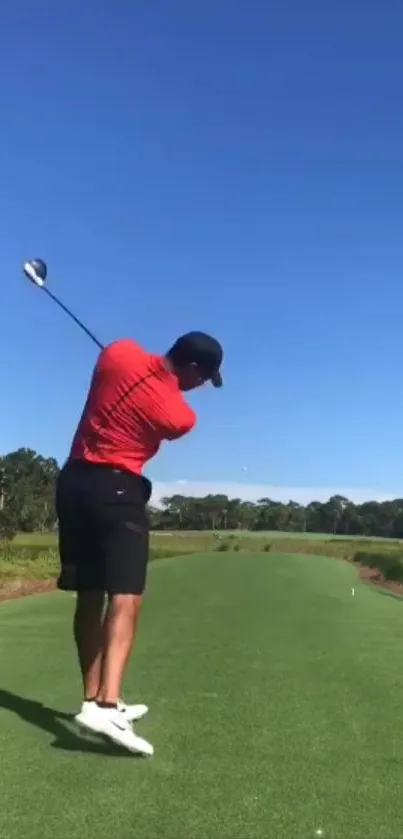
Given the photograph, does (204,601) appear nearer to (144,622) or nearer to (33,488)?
(144,622)

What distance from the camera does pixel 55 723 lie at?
462 centimetres

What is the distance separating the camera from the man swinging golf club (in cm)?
435

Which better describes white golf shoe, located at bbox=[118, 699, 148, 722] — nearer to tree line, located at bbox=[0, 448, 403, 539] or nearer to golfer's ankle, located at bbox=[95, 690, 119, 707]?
golfer's ankle, located at bbox=[95, 690, 119, 707]

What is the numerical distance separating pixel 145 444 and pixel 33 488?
125 m

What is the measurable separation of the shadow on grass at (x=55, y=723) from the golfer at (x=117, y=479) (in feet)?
0.48

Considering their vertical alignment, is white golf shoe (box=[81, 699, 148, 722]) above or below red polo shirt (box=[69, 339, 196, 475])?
below

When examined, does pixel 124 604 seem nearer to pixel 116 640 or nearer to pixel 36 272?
pixel 116 640

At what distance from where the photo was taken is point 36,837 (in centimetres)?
304

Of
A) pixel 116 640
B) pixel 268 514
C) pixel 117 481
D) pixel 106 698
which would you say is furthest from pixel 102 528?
pixel 268 514

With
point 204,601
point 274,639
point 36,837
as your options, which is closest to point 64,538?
point 36,837

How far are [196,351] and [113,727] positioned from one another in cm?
169

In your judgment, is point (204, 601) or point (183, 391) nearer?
point (183, 391)

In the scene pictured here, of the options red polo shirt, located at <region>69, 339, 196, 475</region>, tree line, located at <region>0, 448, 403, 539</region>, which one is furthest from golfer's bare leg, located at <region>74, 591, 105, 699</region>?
tree line, located at <region>0, 448, 403, 539</region>

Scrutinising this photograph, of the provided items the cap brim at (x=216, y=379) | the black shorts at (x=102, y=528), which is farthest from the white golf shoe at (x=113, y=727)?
the cap brim at (x=216, y=379)
